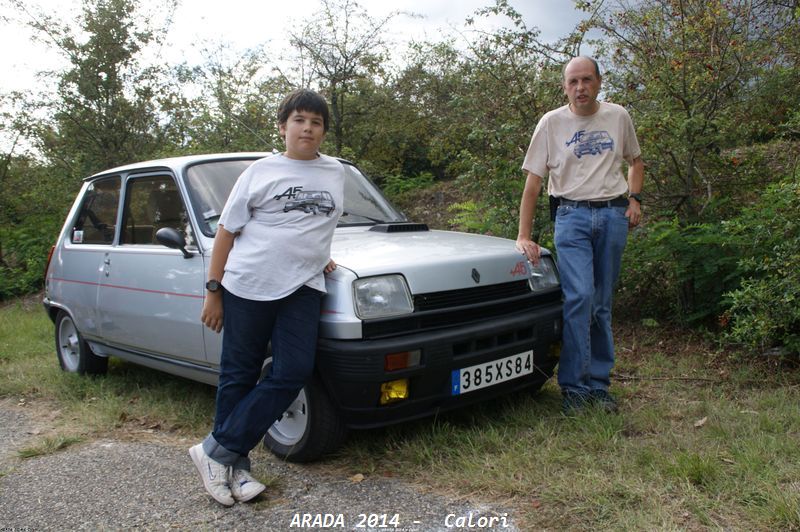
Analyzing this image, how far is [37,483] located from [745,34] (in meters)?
5.94

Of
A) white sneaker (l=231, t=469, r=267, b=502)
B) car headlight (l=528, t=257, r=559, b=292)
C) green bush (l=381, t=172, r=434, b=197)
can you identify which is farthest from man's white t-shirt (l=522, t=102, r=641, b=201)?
green bush (l=381, t=172, r=434, b=197)

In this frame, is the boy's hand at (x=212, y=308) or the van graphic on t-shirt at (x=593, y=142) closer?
the boy's hand at (x=212, y=308)

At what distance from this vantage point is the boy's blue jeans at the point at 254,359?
2926 millimetres

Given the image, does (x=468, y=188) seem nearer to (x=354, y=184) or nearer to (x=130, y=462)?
(x=354, y=184)

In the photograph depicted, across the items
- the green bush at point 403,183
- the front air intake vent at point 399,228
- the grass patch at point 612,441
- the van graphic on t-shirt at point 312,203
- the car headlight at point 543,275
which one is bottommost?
the grass patch at point 612,441

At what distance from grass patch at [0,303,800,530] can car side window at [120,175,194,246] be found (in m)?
1.16

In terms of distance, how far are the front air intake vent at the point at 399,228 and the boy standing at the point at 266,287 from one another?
1028 millimetres

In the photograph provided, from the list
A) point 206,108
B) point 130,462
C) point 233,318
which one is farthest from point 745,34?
point 206,108

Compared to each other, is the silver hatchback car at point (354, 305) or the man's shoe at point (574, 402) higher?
the silver hatchback car at point (354, 305)

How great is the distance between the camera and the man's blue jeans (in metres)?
3.68

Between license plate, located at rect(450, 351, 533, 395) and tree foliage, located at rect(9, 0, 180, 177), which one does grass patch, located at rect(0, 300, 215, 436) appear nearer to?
license plate, located at rect(450, 351, 533, 395)

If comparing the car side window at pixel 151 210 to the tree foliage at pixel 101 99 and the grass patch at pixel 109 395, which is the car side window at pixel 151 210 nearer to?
the grass patch at pixel 109 395

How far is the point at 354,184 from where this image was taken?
4.55 meters

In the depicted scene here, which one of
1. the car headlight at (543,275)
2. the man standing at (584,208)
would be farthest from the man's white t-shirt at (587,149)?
the car headlight at (543,275)
